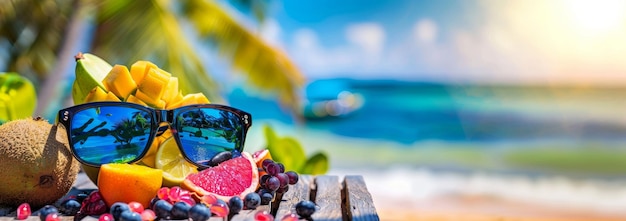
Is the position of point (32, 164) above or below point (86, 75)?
below

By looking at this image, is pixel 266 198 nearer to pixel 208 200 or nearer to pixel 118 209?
pixel 208 200

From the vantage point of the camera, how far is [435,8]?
108ft

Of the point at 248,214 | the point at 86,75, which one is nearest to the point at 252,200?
the point at 248,214

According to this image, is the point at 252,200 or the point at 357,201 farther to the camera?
the point at 357,201

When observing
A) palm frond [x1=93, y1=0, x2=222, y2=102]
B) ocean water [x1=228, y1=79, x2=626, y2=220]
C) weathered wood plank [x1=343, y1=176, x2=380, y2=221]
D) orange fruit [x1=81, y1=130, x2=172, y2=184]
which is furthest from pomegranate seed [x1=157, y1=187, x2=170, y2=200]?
ocean water [x1=228, y1=79, x2=626, y2=220]

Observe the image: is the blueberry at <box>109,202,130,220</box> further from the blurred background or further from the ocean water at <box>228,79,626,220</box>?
the ocean water at <box>228,79,626,220</box>

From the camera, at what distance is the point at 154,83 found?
1.86 meters

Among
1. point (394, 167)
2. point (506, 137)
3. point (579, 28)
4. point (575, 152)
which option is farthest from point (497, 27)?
point (394, 167)

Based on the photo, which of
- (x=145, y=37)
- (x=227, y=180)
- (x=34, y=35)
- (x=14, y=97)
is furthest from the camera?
(x=34, y=35)

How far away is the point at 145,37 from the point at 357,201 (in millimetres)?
5599

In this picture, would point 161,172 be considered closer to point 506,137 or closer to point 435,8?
point 506,137

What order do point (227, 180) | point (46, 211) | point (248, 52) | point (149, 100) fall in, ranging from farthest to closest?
point (248, 52) → point (149, 100) → point (227, 180) → point (46, 211)

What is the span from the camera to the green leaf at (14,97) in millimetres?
2117

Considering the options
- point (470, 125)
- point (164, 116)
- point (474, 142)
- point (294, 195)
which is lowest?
point (294, 195)
